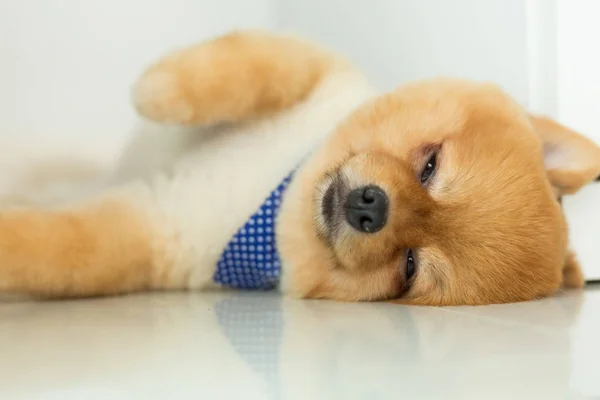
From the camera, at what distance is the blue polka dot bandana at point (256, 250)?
1.54 metres

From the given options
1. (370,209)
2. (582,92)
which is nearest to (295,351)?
(370,209)

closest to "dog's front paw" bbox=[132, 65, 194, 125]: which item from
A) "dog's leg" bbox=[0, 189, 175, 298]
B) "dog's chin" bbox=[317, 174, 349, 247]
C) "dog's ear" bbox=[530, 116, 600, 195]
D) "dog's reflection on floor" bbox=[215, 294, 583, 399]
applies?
"dog's leg" bbox=[0, 189, 175, 298]

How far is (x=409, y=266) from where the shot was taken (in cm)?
144

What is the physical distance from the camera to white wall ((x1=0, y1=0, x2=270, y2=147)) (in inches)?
88.0

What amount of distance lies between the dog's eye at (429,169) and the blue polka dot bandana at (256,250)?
1.03 ft

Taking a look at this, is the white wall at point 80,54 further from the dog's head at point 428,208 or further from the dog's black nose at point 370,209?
the dog's black nose at point 370,209

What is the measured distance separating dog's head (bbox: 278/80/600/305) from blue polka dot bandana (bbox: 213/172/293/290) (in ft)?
0.09

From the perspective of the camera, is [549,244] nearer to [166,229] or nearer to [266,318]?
[266,318]

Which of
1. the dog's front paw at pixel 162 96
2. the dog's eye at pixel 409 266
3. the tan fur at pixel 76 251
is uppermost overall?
the dog's front paw at pixel 162 96

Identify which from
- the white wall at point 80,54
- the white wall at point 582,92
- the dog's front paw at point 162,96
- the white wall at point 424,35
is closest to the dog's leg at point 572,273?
the white wall at point 582,92

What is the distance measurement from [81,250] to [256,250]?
358 mm

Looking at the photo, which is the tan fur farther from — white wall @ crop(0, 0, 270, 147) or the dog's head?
white wall @ crop(0, 0, 270, 147)

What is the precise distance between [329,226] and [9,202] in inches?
32.7

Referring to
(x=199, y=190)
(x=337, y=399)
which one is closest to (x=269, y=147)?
(x=199, y=190)
